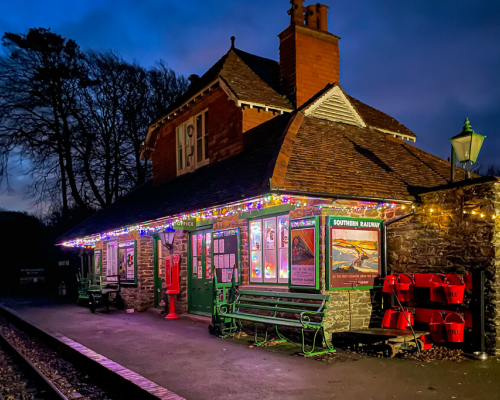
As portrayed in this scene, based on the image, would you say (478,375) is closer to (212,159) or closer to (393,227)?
(393,227)

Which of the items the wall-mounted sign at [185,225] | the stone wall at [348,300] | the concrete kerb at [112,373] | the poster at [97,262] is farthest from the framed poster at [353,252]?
the poster at [97,262]

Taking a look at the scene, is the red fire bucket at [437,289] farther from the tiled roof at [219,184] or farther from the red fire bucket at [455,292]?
the tiled roof at [219,184]

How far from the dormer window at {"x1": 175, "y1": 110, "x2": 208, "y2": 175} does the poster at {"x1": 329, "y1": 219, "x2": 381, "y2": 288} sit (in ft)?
21.2

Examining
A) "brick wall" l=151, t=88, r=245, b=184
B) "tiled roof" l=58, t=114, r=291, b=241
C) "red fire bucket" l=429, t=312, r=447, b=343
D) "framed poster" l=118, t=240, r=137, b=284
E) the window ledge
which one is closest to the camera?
"red fire bucket" l=429, t=312, r=447, b=343

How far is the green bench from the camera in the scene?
7.99 metres

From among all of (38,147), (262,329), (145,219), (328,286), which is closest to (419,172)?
(328,286)

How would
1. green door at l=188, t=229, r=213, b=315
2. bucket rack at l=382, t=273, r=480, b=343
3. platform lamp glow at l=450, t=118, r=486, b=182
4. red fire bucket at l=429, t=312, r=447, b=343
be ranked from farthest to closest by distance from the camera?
green door at l=188, t=229, r=213, b=315, platform lamp glow at l=450, t=118, r=486, b=182, red fire bucket at l=429, t=312, r=447, b=343, bucket rack at l=382, t=273, r=480, b=343

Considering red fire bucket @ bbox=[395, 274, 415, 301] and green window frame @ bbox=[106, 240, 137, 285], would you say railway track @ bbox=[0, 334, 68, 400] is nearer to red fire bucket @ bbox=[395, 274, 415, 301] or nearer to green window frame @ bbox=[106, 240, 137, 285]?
red fire bucket @ bbox=[395, 274, 415, 301]

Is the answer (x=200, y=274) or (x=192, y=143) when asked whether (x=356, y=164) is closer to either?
(x=200, y=274)

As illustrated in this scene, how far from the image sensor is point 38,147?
25516 millimetres

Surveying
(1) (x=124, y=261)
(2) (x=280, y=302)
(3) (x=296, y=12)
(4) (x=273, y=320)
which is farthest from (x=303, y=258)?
(1) (x=124, y=261)

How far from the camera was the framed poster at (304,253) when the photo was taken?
336 inches

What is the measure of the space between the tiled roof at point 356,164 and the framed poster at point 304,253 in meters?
0.85

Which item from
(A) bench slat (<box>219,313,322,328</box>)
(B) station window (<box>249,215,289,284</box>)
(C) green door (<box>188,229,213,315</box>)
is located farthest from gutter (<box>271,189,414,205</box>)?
(C) green door (<box>188,229,213,315</box>)
